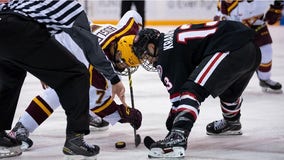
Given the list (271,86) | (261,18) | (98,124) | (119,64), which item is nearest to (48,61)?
(119,64)

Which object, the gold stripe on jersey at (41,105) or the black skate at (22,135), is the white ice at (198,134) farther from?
the gold stripe on jersey at (41,105)

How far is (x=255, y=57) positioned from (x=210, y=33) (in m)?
0.25

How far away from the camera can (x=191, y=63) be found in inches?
127

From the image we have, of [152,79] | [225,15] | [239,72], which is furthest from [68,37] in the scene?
[152,79]

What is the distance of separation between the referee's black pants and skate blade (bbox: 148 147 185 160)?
0.31 meters

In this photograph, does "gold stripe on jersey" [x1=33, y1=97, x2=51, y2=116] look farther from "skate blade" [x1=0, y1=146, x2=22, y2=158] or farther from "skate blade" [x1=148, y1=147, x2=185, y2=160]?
"skate blade" [x1=148, y1=147, x2=185, y2=160]

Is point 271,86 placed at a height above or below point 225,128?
below

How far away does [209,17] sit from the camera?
10.3m

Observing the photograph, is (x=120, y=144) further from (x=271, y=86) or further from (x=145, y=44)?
(x=271, y=86)

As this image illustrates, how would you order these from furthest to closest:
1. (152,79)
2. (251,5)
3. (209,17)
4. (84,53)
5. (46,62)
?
(209,17)
(152,79)
(251,5)
(84,53)
(46,62)

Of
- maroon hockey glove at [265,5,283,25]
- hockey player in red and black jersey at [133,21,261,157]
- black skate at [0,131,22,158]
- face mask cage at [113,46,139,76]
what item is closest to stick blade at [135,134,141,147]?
hockey player in red and black jersey at [133,21,261,157]

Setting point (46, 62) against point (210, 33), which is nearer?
point (46, 62)

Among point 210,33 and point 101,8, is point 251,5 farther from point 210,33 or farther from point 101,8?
point 101,8

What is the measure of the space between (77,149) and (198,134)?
91 cm
